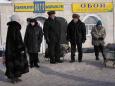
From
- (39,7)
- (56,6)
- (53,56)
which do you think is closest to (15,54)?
(53,56)

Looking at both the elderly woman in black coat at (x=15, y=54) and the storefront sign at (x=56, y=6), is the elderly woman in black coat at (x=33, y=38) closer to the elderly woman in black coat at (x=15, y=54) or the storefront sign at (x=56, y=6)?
the elderly woman in black coat at (x=15, y=54)

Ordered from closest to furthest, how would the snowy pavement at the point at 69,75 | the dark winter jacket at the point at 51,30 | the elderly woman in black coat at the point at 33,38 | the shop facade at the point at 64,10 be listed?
the snowy pavement at the point at 69,75 → the elderly woman in black coat at the point at 33,38 → the dark winter jacket at the point at 51,30 → the shop facade at the point at 64,10

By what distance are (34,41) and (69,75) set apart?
1846 millimetres

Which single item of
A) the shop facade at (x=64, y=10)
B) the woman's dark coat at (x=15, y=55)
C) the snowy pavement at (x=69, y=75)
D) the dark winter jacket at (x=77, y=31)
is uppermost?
the shop facade at (x=64, y=10)

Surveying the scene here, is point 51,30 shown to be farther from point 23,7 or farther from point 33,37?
point 23,7

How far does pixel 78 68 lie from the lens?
1631 cm

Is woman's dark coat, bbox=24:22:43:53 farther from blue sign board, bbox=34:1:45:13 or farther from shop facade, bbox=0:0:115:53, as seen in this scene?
blue sign board, bbox=34:1:45:13

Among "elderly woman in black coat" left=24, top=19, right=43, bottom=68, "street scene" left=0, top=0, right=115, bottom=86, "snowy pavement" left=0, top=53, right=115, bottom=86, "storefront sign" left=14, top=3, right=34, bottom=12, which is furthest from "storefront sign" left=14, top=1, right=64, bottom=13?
"elderly woman in black coat" left=24, top=19, right=43, bottom=68

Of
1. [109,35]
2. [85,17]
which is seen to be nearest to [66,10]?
[85,17]

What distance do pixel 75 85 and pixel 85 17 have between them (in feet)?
54.2

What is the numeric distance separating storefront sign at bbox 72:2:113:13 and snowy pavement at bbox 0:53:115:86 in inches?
446

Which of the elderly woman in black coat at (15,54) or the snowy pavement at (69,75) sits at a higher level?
the elderly woman in black coat at (15,54)

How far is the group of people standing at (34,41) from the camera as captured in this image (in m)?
13.2

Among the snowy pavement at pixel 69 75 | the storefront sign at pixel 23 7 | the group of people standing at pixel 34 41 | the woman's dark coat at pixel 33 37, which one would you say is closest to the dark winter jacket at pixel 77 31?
the group of people standing at pixel 34 41
